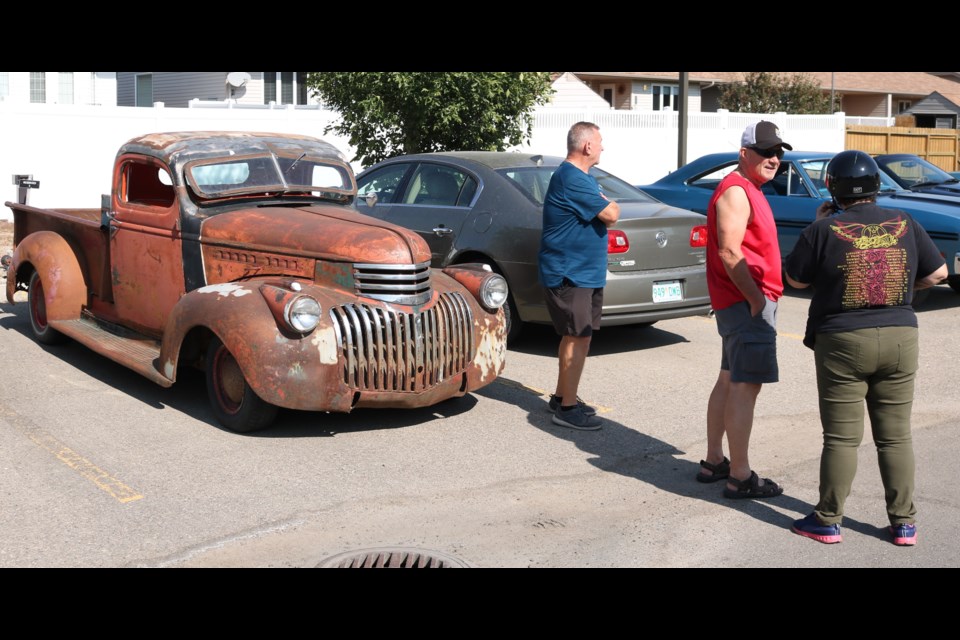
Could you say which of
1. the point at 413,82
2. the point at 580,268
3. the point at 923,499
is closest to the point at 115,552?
the point at 580,268

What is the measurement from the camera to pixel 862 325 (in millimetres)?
4734

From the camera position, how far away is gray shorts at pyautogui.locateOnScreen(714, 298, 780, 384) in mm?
5355

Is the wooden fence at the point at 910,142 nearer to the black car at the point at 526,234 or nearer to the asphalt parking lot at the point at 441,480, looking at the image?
the black car at the point at 526,234

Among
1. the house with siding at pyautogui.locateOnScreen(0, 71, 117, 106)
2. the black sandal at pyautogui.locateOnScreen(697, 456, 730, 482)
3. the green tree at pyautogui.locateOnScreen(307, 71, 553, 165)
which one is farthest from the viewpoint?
the house with siding at pyautogui.locateOnScreen(0, 71, 117, 106)

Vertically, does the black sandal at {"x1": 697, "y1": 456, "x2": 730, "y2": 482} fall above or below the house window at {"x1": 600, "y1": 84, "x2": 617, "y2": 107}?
below

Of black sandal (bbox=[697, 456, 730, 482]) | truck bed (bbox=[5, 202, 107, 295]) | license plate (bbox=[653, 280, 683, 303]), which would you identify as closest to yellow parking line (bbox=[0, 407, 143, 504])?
truck bed (bbox=[5, 202, 107, 295])

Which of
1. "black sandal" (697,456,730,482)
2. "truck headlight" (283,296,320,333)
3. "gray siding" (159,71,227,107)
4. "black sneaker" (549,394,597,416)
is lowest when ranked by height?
"black sandal" (697,456,730,482)

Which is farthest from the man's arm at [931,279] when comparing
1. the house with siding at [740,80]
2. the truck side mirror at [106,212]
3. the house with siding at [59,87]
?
the house with siding at [740,80]

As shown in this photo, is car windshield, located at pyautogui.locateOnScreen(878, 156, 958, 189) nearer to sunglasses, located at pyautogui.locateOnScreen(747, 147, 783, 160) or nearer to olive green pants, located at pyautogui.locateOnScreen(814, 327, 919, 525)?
sunglasses, located at pyautogui.locateOnScreen(747, 147, 783, 160)

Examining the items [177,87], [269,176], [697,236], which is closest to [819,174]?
[697,236]

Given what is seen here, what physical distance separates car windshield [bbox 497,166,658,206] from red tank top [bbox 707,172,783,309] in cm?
346

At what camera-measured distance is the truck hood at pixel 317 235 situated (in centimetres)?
660

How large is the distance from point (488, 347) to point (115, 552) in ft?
9.80

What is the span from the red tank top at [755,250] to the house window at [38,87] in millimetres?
26870
